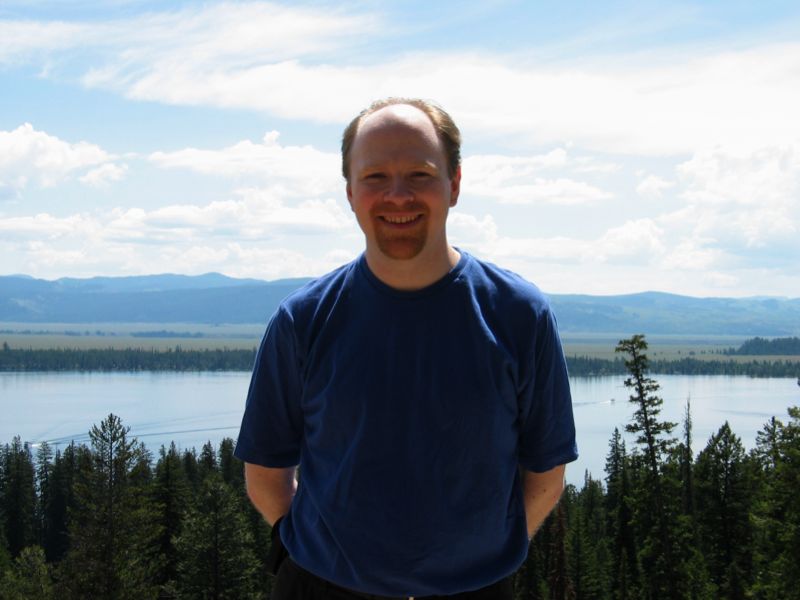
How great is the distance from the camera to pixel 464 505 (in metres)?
2.44

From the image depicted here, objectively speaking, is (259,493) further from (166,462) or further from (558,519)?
(166,462)

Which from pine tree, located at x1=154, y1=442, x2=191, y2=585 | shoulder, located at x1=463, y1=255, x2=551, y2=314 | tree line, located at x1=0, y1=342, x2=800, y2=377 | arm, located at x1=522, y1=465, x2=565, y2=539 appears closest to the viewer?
shoulder, located at x1=463, y1=255, x2=551, y2=314

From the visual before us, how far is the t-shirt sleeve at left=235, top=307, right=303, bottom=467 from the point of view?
259 centimetres

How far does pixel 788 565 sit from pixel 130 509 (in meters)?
15.7

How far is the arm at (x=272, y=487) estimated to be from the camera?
2.74 metres

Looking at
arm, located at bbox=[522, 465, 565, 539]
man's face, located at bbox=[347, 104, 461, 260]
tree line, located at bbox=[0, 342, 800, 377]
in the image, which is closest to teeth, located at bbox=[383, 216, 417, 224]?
man's face, located at bbox=[347, 104, 461, 260]

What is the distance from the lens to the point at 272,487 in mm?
2768

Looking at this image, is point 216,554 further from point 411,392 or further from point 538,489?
point 411,392

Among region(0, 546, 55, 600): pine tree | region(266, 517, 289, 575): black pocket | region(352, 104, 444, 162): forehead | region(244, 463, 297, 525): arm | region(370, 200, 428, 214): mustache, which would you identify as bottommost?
region(0, 546, 55, 600): pine tree

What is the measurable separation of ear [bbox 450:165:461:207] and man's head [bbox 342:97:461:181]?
17 millimetres

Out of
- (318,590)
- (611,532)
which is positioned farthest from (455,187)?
(611,532)

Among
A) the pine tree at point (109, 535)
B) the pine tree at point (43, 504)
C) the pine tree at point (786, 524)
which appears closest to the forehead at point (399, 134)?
the pine tree at point (786, 524)

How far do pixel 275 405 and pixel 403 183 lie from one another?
719mm

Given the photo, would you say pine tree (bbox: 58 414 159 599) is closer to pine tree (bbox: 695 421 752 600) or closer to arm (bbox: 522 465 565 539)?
pine tree (bbox: 695 421 752 600)
